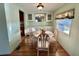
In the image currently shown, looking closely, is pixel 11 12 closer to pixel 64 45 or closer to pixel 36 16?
pixel 36 16

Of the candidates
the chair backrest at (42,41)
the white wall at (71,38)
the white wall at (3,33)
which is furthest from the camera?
the chair backrest at (42,41)

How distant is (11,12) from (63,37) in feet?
5.06

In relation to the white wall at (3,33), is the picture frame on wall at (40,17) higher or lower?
higher

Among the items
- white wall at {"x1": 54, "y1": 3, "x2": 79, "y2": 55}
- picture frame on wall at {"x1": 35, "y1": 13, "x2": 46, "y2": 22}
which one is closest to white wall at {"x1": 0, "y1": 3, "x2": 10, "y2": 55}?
picture frame on wall at {"x1": 35, "y1": 13, "x2": 46, "y2": 22}

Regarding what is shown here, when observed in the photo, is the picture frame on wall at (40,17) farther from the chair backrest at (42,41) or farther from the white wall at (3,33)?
the white wall at (3,33)

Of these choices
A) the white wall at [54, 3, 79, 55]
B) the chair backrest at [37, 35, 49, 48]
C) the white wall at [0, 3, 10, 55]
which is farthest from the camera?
the chair backrest at [37, 35, 49, 48]

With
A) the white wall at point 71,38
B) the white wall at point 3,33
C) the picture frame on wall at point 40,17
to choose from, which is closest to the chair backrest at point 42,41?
the white wall at point 71,38

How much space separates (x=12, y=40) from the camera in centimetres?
268

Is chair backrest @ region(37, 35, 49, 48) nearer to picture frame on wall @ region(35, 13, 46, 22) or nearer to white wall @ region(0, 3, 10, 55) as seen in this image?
picture frame on wall @ region(35, 13, 46, 22)

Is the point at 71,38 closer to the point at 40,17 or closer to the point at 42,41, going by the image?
the point at 42,41

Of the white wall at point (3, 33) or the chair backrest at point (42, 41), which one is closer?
the white wall at point (3, 33)

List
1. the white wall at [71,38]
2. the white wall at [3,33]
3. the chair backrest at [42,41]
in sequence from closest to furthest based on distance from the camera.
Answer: the white wall at [71,38]
the white wall at [3,33]
the chair backrest at [42,41]

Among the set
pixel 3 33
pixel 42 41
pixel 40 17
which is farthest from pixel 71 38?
pixel 3 33

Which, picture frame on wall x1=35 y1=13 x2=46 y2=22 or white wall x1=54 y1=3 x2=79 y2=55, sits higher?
picture frame on wall x1=35 y1=13 x2=46 y2=22
